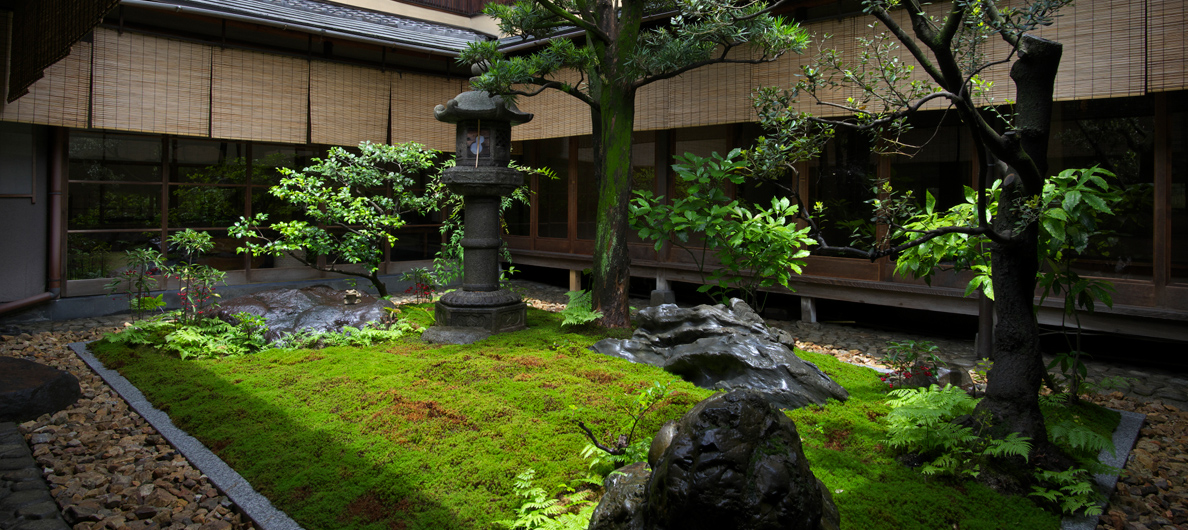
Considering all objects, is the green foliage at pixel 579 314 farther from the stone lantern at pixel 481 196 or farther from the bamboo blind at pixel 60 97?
the bamboo blind at pixel 60 97

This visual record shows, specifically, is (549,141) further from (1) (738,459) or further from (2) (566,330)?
(1) (738,459)

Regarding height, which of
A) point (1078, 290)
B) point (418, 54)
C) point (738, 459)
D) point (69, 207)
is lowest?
point (738, 459)

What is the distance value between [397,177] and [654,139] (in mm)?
4136

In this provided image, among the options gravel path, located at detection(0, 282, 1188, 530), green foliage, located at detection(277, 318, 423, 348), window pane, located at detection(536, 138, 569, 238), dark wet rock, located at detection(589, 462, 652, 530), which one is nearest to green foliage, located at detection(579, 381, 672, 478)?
dark wet rock, located at detection(589, 462, 652, 530)

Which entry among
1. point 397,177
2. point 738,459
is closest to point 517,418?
point 738,459

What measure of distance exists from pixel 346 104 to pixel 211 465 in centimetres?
826

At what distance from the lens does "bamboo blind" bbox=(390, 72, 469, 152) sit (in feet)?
38.7

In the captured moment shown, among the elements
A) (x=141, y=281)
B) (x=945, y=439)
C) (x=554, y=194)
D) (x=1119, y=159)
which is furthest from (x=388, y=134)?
(x=1119, y=159)

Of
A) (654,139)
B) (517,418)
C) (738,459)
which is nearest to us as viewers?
(738,459)

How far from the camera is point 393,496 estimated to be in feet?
12.0

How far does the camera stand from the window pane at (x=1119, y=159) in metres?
6.95

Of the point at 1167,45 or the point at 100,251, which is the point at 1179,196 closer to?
the point at 1167,45

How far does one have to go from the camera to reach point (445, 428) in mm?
4664

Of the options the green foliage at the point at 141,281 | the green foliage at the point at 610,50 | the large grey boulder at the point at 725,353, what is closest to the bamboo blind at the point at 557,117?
the green foliage at the point at 610,50
